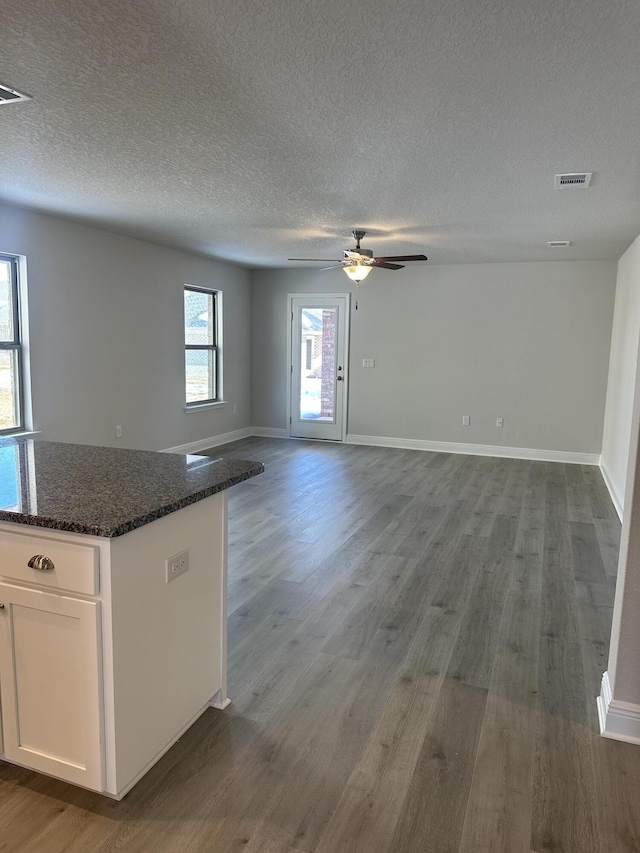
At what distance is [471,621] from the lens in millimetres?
2965

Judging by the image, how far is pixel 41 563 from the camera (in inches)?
64.6

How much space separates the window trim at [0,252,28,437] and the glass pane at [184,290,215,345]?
91.6 inches

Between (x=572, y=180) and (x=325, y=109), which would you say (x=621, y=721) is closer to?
(x=325, y=109)

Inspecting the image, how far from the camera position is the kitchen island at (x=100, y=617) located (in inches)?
63.2

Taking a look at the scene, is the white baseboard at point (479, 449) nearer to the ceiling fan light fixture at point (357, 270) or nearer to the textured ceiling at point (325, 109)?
the ceiling fan light fixture at point (357, 270)

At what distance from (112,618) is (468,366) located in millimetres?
6405

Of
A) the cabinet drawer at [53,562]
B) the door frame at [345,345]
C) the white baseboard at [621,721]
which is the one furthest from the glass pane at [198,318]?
the white baseboard at [621,721]

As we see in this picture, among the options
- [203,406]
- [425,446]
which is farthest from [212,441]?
[425,446]

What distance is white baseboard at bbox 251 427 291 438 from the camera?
8469 millimetres

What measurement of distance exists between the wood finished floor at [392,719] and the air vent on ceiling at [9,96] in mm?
2574

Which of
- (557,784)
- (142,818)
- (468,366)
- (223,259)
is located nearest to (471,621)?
(557,784)

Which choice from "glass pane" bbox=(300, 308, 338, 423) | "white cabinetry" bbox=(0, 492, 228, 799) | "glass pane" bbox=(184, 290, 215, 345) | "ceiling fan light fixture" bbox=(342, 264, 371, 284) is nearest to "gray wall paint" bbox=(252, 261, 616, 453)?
"glass pane" bbox=(300, 308, 338, 423)

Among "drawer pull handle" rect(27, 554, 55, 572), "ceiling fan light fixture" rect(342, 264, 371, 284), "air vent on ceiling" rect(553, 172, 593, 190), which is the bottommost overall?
"drawer pull handle" rect(27, 554, 55, 572)

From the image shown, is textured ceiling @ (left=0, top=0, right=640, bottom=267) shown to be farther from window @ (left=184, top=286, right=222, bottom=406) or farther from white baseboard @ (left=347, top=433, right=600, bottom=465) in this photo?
white baseboard @ (left=347, top=433, right=600, bottom=465)
